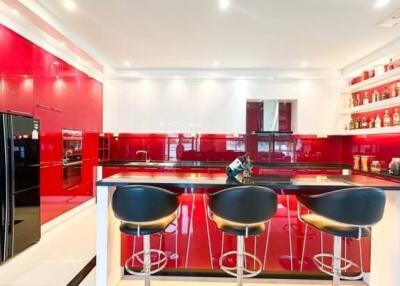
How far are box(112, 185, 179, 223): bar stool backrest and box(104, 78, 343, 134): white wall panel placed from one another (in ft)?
12.3

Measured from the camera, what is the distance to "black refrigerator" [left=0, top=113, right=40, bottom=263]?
2.87 metres

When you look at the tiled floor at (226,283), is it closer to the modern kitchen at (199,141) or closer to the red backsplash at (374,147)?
the modern kitchen at (199,141)

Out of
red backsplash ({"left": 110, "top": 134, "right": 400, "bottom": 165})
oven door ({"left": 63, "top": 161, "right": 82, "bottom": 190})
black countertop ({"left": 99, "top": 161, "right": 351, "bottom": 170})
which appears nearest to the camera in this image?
oven door ({"left": 63, "top": 161, "right": 82, "bottom": 190})

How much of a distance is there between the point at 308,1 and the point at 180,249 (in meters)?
2.63

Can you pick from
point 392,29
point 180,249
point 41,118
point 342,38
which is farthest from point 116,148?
point 392,29

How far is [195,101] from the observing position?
563cm

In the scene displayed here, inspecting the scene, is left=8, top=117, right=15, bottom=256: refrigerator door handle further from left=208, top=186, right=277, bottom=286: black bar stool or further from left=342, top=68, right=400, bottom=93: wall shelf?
left=342, top=68, right=400, bottom=93: wall shelf

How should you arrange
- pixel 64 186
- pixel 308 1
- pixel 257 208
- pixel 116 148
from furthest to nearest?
pixel 116 148
pixel 64 186
pixel 308 1
pixel 257 208

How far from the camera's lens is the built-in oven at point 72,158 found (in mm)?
4238

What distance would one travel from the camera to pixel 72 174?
4453mm

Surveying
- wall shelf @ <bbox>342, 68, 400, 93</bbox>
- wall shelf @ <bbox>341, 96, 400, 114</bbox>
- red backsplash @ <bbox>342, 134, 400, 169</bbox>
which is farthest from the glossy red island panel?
wall shelf @ <bbox>342, 68, 400, 93</bbox>

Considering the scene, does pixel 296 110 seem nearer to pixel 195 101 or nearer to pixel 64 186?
pixel 195 101

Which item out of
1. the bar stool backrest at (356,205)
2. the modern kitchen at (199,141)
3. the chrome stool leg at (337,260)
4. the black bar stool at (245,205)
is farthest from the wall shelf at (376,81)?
the black bar stool at (245,205)

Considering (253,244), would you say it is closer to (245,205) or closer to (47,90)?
(245,205)
